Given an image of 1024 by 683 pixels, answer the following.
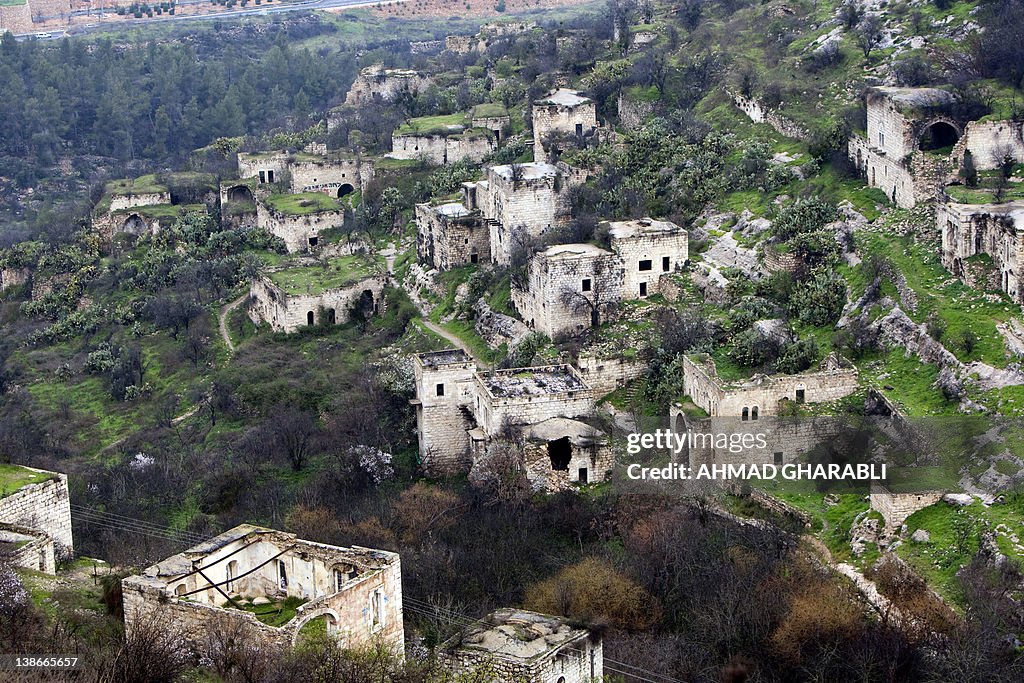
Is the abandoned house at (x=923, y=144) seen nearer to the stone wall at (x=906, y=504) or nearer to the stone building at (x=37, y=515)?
the stone wall at (x=906, y=504)

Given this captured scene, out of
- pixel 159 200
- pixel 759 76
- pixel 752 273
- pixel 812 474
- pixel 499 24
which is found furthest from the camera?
pixel 499 24

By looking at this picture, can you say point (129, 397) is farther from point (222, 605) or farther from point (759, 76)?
point (222, 605)

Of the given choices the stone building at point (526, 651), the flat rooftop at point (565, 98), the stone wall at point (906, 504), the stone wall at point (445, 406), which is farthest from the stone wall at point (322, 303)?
the stone building at point (526, 651)

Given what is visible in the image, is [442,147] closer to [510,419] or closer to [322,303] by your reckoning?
[322,303]

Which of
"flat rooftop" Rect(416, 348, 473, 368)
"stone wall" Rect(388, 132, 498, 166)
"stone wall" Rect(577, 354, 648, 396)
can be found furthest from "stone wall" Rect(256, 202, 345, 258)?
"stone wall" Rect(577, 354, 648, 396)

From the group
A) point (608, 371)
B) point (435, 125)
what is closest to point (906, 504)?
point (608, 371)

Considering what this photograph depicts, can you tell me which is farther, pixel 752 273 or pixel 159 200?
pixel 159 200

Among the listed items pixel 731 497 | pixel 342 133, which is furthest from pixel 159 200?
pixel 731 497
